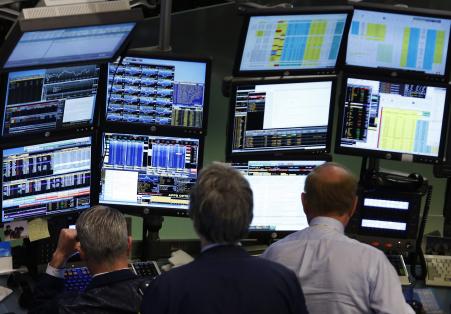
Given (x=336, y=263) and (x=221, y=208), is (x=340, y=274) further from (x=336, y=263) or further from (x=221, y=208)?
(x=221, y=208)

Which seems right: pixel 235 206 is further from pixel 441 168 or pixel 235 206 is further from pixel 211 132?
pixel 211 132

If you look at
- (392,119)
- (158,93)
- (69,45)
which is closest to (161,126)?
(158,93)

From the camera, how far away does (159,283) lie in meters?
2.42

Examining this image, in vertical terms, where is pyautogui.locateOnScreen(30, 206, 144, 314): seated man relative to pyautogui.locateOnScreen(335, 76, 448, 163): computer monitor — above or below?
below

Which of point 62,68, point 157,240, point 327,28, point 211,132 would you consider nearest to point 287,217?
point 157,240

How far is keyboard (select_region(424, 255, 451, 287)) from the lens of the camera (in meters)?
4.31

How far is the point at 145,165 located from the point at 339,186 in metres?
1.37

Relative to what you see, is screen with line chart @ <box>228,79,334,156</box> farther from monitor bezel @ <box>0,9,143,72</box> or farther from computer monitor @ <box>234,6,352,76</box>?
monitor bezel @ <box>0,9,143,72</box>

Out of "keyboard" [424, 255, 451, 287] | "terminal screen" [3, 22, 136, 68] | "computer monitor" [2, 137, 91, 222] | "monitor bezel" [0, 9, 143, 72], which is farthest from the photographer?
"keyboard" [424, 255, 451, 287]

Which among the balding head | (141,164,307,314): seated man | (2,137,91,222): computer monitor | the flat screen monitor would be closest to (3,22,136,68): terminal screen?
(2,137,91,222): computer monitor

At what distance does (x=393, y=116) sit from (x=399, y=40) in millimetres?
370

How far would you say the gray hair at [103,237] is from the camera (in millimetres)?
2941

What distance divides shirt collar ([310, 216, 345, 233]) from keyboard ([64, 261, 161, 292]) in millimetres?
1236

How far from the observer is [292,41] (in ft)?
13.6
